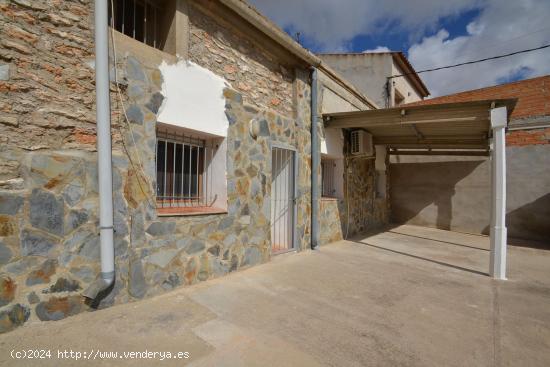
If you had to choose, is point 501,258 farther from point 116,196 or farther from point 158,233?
point 116,196

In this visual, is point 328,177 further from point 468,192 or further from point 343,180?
point 468,192

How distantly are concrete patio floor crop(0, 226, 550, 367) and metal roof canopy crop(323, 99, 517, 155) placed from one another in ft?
9.05

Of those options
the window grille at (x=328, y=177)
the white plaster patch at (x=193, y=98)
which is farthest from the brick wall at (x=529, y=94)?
the white plaster patch at (x=193, y=98)

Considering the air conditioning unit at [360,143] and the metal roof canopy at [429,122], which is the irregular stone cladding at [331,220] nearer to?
the air conditioning unit at [360,143]

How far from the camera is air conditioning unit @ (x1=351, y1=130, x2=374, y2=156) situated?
755 centimetres

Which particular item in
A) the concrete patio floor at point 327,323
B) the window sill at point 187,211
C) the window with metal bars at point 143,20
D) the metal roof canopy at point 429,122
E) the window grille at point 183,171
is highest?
the window with metal bars at point 143,20

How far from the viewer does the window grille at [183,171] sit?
4.04m

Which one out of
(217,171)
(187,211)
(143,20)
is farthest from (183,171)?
(143,20)

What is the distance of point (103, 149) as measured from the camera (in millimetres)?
3018

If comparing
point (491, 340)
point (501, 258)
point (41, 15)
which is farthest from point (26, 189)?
point (501, 258)

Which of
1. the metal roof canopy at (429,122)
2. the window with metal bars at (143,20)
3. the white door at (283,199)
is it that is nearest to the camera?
the window with metal bars at (143,20)

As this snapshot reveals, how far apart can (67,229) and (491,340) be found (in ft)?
13.5

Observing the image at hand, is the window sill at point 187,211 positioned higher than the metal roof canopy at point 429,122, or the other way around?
the metal roof canopy at point 429,122

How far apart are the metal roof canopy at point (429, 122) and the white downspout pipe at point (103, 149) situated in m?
4.75
